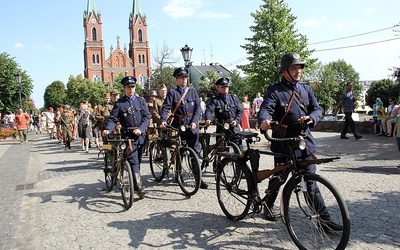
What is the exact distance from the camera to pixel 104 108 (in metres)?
11.0

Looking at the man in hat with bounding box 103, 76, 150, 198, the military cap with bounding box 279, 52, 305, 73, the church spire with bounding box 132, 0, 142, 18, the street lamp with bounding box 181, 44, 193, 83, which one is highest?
the church spire with bounding box 132, 0, 142, 18

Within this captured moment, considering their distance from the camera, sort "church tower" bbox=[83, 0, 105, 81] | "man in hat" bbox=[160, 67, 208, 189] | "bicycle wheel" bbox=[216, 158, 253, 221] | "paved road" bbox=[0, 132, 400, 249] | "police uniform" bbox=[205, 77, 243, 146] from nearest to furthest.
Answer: "paved road" bbox=[0, 132, 400, 249]
"bicycle wheel" bbox=[216, 158, 253, 221]
"man in hat" bbox=[160, 67, 208, 189]
"police uniform" bbox=[205, 77, 243, 146]
"church tower" bbox=[83, 0, 105, 81]

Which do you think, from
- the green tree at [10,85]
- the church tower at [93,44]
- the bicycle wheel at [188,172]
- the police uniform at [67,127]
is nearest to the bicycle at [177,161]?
the bicycle wheel at [188,172]

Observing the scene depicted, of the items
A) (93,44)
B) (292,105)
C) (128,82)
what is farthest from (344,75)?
(292,105)

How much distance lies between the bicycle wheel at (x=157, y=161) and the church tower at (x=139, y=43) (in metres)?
102

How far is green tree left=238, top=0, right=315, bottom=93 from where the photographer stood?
106ft

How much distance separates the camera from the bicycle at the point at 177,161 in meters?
6.23

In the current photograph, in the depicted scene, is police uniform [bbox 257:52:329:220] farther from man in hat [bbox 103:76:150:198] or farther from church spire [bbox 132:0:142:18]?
church spire [bbox 132:0:142:18]

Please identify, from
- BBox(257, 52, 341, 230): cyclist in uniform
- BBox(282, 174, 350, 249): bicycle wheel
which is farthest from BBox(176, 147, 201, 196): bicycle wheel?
BBox(282, 174, 350, 249): bicycle wheel

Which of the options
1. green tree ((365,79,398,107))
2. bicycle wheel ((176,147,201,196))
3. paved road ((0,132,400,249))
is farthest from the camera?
green tree ((365,79,398,107))

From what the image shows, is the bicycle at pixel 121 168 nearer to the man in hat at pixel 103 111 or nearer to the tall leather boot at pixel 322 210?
the tall leather boot at pixel 322 210

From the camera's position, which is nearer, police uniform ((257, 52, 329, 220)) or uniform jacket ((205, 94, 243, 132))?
police uniform ((257, 52, 329, 220))

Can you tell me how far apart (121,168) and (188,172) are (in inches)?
43.2

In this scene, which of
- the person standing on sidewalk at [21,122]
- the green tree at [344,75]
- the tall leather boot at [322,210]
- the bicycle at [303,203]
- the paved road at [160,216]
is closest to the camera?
the bicycle at [303,203]
